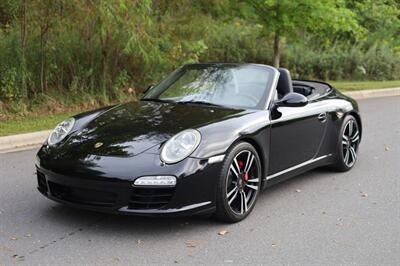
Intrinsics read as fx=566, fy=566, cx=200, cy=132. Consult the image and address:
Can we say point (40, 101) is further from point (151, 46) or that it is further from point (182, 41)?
point (182, 41)

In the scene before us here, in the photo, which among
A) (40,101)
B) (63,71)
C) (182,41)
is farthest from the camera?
(182,41)

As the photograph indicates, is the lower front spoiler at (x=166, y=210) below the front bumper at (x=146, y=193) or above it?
below

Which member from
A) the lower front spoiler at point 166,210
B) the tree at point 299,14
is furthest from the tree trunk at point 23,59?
the lower front spoiler at point 166,210

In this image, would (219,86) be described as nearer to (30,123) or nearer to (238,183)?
(238,183)

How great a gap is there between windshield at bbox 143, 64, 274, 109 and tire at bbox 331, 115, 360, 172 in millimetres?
1433

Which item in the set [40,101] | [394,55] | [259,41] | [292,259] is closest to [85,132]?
[292,259]

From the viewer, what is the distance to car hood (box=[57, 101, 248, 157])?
4.61 metres

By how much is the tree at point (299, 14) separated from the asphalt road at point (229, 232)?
9656mm

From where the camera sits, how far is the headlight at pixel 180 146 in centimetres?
448

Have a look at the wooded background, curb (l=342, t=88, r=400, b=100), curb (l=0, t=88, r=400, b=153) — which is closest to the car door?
curb (l=0, t=88, r=400, b=153)

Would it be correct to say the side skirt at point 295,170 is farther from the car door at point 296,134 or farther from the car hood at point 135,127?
the car hood at point 135,127

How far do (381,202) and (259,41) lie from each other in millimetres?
15697

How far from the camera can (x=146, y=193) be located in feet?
14.4

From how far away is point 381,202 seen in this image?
5672 mm
